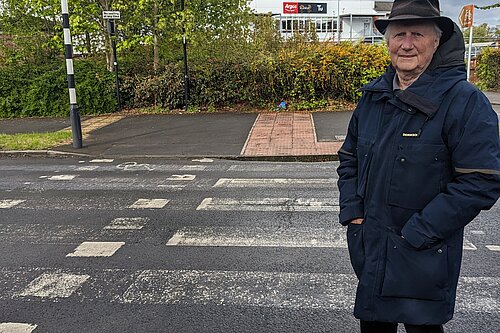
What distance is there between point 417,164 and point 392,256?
0.45 meters

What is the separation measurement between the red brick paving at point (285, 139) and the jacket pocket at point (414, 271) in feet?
26.1

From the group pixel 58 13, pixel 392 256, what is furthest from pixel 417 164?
pixel 58 13

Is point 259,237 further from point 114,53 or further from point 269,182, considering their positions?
point 114,53

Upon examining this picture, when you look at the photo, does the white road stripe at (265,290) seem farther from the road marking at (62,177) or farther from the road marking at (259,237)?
the road marking at (62,177)

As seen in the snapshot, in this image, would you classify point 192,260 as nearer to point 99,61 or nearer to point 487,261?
point 487,261

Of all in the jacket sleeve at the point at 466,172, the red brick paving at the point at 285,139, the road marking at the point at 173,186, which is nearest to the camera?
the jacket sleeve at the point at 466,172

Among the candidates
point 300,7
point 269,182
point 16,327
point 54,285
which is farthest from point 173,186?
point 300,7

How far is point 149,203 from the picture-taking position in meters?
6.74

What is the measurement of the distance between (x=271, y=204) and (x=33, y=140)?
7.93 metres

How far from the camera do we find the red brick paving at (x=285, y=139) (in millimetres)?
10492

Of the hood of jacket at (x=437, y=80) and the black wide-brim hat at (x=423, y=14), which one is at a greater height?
the black wide-brim hat at (x=423, y=14)

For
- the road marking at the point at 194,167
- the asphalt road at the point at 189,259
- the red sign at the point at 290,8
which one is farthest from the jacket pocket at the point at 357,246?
the red sign at the point at 290,8

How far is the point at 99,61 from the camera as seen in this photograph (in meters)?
19.5

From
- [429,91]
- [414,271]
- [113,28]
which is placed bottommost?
[414,271]
